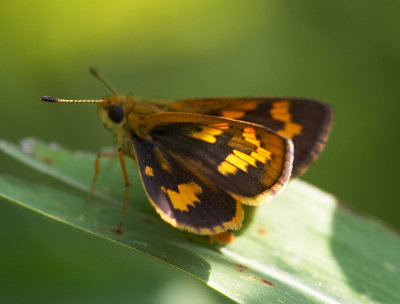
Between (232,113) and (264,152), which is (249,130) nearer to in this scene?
(264,152)

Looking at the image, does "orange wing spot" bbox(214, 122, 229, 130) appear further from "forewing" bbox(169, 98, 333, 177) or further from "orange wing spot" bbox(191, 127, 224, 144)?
"forewing" bbox(169, 98, 333, 177)

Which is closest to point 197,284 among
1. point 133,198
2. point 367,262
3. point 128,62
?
point 133,198

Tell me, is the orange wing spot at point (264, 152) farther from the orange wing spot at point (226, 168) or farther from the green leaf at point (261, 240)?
A: the green leaf at point (261, 240)

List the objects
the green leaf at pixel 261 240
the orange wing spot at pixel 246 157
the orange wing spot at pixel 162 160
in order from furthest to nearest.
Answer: the orange wing spot at pixel 162 160 < the orange wing spot at pixel 246 157 < the green leaf at pixel 261 240

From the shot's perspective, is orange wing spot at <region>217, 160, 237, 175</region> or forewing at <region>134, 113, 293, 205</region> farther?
orange wing spot at <region>217, 160, 237, 175</region>

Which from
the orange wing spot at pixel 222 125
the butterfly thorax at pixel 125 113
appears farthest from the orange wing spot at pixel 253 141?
the butterfly thorax at pixel 125 113

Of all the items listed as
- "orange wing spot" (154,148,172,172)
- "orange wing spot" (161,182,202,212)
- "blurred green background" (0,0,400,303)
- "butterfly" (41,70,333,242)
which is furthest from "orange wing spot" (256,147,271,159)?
"blurred green background" (0,0,400,303)
